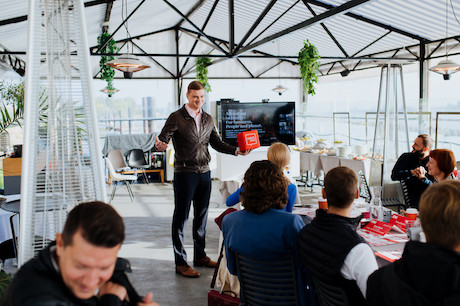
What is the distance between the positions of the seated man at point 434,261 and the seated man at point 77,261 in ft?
3.05

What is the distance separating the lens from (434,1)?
25.9 ft

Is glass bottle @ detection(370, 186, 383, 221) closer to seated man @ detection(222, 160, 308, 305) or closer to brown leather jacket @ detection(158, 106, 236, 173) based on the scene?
seated man @ detection(222, 160, 308, 305)

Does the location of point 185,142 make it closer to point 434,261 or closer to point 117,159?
point 434,261

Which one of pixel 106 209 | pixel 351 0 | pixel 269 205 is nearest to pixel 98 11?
pixel 351 0

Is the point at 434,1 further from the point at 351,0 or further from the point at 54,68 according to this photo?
the point at 54,68

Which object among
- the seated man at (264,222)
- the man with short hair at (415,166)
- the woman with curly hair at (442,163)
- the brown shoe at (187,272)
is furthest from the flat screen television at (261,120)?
the seated man at (264,222)

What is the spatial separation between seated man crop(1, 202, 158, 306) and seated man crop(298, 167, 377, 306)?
1.00m

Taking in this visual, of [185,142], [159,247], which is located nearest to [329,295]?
[185,142]

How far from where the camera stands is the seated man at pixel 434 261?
1276 mm

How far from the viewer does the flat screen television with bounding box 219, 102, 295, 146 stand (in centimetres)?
557

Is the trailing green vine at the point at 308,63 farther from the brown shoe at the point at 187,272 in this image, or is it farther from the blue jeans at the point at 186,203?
the brown shoe at the point at 187,272

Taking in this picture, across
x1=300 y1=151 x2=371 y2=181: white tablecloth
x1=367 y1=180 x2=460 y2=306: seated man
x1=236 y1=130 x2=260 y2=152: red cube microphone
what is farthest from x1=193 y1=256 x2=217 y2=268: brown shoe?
x1=300 y1=151 x2=371 y2=181: white tablecloth

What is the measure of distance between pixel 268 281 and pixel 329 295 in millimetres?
406

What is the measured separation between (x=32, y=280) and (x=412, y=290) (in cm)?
114
